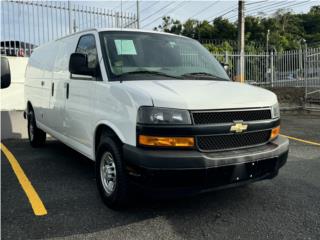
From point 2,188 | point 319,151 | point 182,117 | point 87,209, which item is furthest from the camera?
point 319,151

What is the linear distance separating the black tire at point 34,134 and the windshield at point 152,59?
3.48 m

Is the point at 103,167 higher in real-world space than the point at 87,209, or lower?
higher

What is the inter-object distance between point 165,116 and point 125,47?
4.75ft

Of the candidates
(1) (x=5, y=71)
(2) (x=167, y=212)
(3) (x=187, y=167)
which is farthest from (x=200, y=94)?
(1) (x=5, y=71)

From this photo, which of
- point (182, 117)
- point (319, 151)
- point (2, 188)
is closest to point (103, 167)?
point (182, 117)

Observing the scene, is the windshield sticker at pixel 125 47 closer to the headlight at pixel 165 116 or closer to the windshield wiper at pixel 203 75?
the windshield wiper at pixel 203 75

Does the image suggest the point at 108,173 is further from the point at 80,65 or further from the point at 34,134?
the point at 34,134

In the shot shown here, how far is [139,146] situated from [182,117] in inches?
18.8

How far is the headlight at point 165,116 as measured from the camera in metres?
3.70

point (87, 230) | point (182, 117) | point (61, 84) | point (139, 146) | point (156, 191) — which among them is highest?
point (61, 84)

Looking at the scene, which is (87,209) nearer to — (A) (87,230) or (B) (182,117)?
(A) (87,230)

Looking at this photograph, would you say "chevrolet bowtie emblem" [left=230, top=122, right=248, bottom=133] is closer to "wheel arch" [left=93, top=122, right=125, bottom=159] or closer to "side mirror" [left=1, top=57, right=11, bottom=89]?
"wheel arch" [left=93, top=122, right=125, bottom=159]

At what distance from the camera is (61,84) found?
5812 mm

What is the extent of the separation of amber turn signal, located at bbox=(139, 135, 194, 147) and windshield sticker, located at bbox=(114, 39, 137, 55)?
1395 mm
